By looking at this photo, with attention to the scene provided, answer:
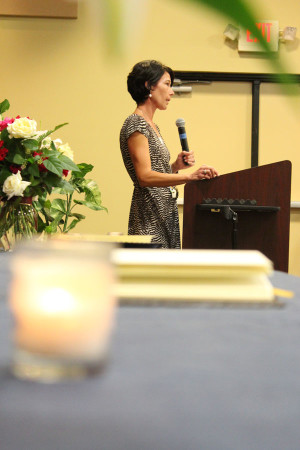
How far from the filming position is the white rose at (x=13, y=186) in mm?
1234

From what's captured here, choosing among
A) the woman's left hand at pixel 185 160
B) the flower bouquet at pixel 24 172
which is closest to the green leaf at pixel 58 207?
the flower bouquet at pixel 24 172

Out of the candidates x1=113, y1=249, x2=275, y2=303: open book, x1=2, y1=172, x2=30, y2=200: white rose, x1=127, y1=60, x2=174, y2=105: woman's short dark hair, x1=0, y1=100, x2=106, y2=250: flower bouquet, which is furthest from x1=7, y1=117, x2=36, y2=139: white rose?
x1=127, y1=60, x2=174, y2=105: woman's short dark hair

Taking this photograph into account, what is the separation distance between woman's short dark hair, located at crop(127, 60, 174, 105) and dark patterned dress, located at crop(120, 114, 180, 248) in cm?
20

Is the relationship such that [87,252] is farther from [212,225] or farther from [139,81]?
[139,81]

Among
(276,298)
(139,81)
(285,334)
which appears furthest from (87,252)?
(139,81)

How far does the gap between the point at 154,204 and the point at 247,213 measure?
1.28 ft

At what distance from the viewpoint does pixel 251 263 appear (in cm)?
47

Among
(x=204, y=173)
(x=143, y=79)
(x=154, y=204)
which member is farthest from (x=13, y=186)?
(x=143, y=79)

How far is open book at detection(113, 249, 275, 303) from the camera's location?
47cm

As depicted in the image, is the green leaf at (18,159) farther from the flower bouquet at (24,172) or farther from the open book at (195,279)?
the open book at (195,279)

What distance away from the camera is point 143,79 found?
7.82ft

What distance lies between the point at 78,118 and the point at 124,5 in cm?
366

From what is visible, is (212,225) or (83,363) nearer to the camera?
(83,363)

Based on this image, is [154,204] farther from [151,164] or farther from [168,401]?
[168,401]
